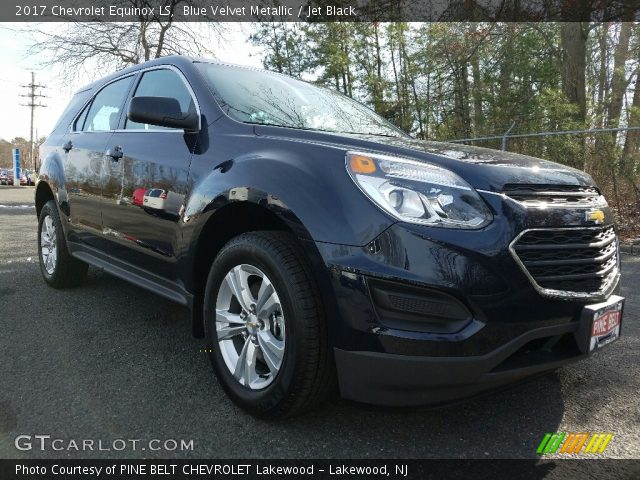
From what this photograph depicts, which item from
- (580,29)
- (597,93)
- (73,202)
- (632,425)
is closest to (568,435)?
(632,425)

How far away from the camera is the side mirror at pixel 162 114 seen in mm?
2535

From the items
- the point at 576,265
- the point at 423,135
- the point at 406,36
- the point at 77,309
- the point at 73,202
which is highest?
the point at 406,36

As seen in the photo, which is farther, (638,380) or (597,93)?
(597,93)

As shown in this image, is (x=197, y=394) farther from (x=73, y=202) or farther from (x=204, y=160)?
(x=73, y=202)

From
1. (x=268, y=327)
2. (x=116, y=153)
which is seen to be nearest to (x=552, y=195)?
(x=268, y=327)

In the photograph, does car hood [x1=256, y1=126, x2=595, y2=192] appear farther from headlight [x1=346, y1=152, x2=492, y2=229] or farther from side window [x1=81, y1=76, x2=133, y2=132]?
side window [x1=81, y1=76, x2=133, y2=132]

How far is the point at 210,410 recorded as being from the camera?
2.24m

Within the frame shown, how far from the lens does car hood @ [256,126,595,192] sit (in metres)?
1.90

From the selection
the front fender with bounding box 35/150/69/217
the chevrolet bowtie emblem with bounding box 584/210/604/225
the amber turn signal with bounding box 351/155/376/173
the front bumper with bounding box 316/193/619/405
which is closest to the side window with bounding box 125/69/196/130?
the front fender with bounding box 35/150/69/217

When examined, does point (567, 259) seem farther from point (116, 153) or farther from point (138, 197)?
point (116, 153)

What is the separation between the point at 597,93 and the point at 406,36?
6.73m

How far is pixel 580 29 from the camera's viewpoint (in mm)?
10164

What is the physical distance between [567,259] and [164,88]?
253cm

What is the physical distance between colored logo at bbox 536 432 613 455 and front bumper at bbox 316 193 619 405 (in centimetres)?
44
